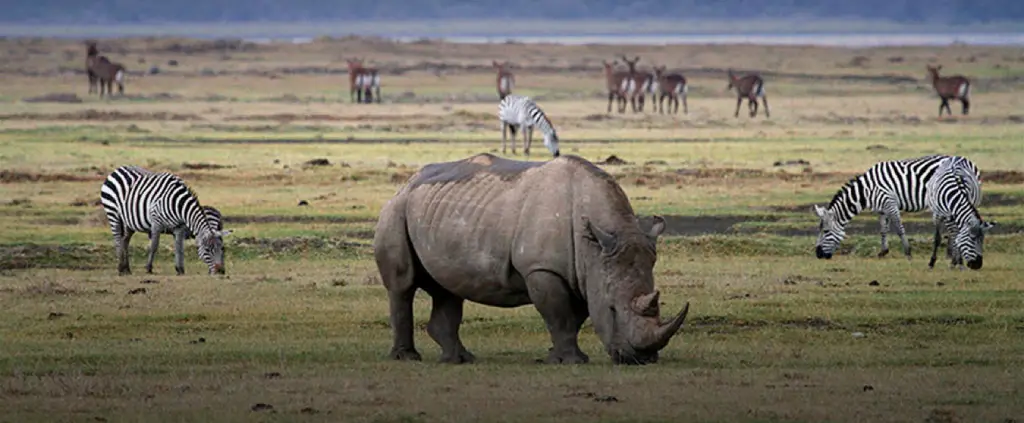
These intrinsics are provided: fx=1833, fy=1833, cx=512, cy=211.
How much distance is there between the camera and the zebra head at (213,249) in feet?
64.8

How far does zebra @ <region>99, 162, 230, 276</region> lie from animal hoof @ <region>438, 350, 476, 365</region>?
7247 millimetres

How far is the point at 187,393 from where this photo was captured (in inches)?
444

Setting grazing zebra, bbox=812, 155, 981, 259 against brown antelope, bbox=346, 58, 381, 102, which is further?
brown antelope, bbox=346, 58, 381, 102

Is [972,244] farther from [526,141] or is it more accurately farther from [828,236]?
[526,141]

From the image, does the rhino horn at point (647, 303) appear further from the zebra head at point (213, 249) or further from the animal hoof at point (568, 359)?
the zebra head at point (213, 249)

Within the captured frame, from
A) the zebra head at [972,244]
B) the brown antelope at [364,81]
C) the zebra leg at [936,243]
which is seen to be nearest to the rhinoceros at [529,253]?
the zebra head at [972,244]

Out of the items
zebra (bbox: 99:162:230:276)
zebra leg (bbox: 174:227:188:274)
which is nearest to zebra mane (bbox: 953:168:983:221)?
zebra (bbox: 99:162:230:276)

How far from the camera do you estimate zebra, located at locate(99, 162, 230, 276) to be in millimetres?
19938

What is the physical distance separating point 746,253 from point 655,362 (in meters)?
9.64

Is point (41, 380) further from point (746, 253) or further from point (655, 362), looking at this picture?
point (746, 253)

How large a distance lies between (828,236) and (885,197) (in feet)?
2.82

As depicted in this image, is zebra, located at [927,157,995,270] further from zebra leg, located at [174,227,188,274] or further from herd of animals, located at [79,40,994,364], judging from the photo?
zebra leg, located at [174,227,188,274]

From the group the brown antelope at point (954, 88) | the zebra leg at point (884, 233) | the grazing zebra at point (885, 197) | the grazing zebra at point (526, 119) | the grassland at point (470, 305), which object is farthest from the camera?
the brown antelope at point (954, 88)

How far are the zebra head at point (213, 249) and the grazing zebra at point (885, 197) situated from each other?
707cm
